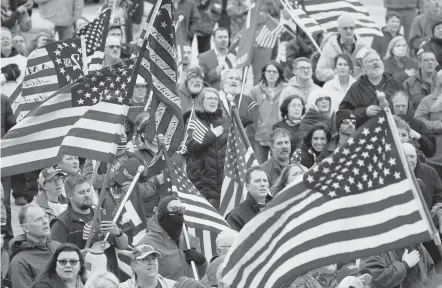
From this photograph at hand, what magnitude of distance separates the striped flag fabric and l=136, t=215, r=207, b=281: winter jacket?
28.0 ft

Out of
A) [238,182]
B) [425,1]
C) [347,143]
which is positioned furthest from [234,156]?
[425,1]

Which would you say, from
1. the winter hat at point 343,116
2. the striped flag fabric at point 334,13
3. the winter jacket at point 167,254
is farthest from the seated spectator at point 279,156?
the striped flag fabric at point 334,13

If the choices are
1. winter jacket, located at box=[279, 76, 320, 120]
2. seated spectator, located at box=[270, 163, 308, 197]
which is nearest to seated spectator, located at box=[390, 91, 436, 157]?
winter jacket, located at box=[279, 76, 320, 120]

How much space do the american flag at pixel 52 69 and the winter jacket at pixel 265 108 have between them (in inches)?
148

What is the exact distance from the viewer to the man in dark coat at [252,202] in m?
15.6

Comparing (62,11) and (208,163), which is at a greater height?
(62,11)

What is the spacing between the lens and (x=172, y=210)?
48.6ft

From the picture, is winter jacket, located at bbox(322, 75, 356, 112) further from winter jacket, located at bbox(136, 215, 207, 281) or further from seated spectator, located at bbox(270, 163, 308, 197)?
winter jacket, located at bbox(136, 215, 207, 281)

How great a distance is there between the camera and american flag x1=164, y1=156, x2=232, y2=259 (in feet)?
51.3

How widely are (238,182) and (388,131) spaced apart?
19.6 ft

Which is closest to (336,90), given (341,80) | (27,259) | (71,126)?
(341,80)

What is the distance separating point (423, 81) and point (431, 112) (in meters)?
1.50

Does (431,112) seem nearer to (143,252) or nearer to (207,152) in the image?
(207,152)

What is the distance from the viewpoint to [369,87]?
65.3 feet
